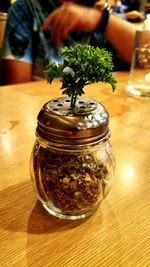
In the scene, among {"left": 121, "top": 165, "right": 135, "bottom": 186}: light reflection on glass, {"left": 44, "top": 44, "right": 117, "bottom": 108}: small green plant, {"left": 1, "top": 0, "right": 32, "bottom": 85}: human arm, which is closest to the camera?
{"left": 44, "top": 44, "right": 117, "bottom": 108}: small green plant

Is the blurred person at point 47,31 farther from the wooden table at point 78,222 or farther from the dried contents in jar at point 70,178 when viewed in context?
the dried contents in jar at point 70,178

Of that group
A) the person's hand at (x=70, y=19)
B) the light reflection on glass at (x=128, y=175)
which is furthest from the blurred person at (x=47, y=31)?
the light reflection on glass at (x=128, y=175)

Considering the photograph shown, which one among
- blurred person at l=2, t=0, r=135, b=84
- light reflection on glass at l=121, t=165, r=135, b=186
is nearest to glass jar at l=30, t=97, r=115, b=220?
light reflection on glass at l=121, t=165, r=135, b=186

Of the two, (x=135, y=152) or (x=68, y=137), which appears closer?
(x=68, y=137)

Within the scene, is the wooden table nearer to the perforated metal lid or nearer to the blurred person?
the perforated metal lid

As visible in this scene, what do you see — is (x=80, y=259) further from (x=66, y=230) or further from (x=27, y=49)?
(x=27, y=49)

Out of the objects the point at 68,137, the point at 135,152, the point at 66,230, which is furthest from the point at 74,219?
the point at 135,152

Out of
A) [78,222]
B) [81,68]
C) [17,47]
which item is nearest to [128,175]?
[78,222]
